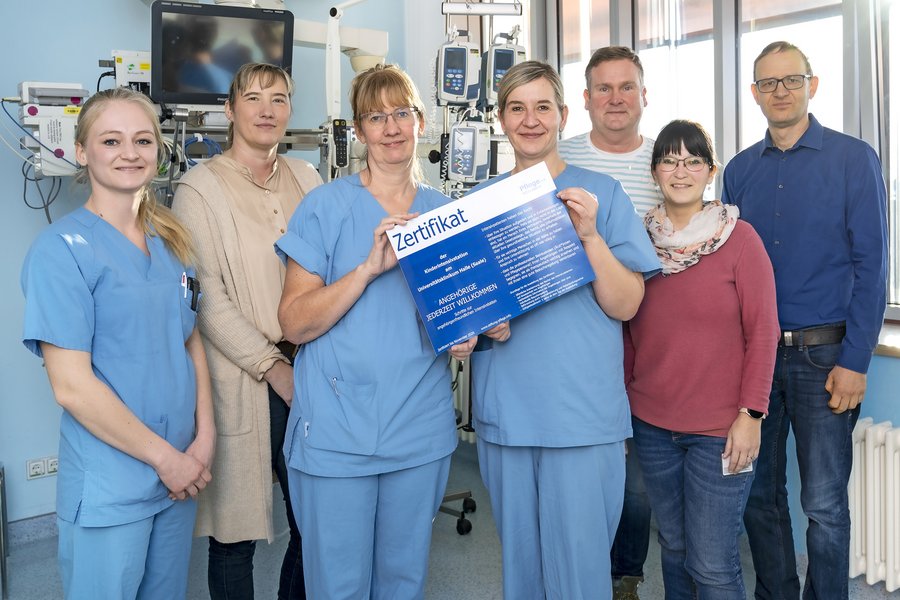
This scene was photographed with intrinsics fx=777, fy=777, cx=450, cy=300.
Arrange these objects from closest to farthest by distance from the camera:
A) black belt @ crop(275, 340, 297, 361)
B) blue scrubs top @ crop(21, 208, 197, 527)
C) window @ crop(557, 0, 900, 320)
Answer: blue scrubs top @ crop(21, 208, 197, 527)
black belt @ crop(275, 340, 297, 361)
window @ crop(557, 0, 900, 320)

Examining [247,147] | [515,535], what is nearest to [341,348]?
[515,535]

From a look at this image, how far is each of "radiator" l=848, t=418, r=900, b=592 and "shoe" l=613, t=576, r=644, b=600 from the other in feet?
2.16

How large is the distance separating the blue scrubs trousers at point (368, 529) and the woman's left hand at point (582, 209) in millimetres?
564

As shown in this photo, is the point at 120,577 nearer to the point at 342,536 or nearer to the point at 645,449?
the point at 342,536

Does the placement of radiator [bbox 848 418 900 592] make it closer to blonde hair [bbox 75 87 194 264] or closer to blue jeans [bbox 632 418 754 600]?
blue jeans [bbox 632 418 754 600]

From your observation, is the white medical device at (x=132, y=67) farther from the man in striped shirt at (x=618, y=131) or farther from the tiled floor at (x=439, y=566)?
the tiled floor at (x=439, y=566)

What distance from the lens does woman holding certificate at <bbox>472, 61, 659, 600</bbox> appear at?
1602 millimetres

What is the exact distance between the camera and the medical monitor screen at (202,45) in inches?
108

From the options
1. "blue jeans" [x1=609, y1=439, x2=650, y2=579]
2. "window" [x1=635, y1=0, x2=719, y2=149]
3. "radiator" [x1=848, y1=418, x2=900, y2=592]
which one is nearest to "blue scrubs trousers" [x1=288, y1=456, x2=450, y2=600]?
"blue jeans" [x1=609, y1=439, x2=650, y2=579]

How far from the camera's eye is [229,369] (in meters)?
1.91

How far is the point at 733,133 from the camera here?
132 inches

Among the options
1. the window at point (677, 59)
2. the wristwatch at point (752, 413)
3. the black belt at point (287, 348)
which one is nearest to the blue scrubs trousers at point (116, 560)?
the black belt at point (287, 348)

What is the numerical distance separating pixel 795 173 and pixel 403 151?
1094 mm

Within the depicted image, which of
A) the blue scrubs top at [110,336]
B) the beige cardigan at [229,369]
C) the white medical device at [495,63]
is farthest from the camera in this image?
the white medical device at [495,63]
